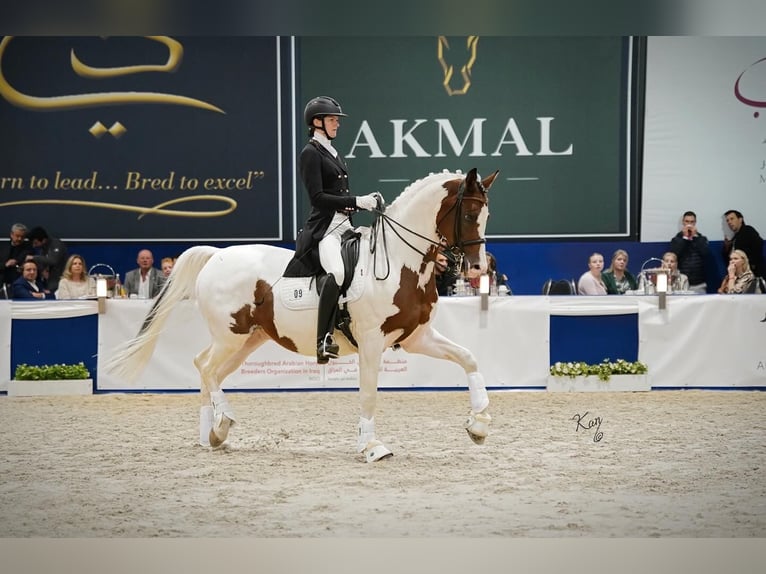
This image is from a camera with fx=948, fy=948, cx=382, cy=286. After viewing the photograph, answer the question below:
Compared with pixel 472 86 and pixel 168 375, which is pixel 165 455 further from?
pixel 472 86

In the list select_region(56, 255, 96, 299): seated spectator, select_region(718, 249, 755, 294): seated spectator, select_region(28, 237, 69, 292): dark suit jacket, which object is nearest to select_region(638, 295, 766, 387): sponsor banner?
select_region(718, 249, 755, 294): seated spectator

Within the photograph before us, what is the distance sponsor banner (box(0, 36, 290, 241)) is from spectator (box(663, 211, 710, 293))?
5255 mm

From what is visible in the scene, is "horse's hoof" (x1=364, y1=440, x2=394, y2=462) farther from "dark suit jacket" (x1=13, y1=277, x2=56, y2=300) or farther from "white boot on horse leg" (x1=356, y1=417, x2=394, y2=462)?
"dark suit jacket" (x1=13, y1=277, x2=56, y2=300)

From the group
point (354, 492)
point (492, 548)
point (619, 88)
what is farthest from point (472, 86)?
point (492, 548)

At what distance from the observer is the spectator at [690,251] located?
1216cm

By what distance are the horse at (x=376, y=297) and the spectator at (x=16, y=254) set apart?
622 cm

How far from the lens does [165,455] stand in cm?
626

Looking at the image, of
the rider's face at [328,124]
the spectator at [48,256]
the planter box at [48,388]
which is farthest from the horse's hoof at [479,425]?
the spectator at [48,256]

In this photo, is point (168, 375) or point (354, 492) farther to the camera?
point (168, 375)

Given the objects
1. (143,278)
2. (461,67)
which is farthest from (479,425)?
(461,67)

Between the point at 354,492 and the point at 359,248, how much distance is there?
68.6 inches

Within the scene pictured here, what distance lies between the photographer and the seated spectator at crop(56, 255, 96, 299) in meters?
10.4

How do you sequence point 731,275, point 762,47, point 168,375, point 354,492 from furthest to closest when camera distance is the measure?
1. point 762,47
2. point 731,275
3. point 168,375
4. point 354,492

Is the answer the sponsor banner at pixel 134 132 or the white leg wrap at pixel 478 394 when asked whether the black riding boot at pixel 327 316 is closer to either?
the white leg wrap at pixel 478 394
